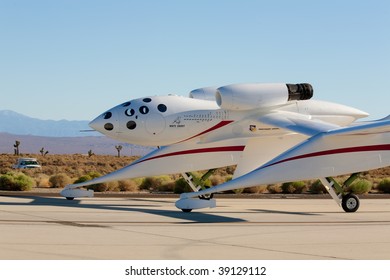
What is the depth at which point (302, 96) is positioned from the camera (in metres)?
28.2

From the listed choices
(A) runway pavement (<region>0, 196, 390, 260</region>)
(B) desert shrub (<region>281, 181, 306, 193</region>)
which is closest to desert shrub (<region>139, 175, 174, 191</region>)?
(B) desert shrub (<region>281, 181, 306, 193</region>)

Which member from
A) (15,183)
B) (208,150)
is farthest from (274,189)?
(15,183)

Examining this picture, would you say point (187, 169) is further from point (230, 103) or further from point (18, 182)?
point (18, 182)

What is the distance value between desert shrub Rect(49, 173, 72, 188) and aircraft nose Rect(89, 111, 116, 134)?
1475 cm

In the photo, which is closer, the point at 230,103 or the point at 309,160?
the point at 309,160

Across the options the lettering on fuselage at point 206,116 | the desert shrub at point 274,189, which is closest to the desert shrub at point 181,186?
the desert shrub at point 274,189

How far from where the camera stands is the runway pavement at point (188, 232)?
13914 millimetres

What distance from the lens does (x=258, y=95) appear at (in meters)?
27.7

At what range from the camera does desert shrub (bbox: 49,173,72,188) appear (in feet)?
138

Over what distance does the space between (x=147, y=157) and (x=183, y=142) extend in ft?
4.63

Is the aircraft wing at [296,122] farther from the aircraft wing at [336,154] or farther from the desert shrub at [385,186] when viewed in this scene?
the desert shrub at [385,186]

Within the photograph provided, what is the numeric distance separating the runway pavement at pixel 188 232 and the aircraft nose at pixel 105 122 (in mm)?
2493

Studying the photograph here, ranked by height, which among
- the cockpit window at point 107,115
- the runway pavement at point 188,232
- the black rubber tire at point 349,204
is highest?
the cockpit window at point 107,115
